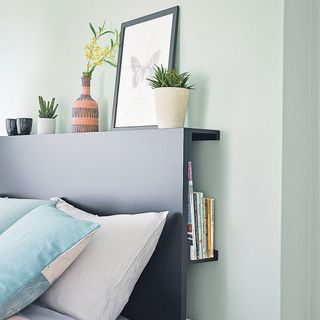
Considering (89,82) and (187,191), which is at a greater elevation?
(89,82)

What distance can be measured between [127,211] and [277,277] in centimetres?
65

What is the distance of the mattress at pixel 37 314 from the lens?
1.60 metres

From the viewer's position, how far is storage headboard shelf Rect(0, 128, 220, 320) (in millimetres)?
1826

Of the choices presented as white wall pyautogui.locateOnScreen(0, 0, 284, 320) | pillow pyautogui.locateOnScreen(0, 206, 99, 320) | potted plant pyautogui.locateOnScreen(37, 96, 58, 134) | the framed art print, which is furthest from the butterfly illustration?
pillow pyautogui.locateOnScreen(0, 206, 99, 320)

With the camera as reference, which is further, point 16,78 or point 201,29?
point 16,78

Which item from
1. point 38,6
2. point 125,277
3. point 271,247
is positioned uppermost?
point 38,6

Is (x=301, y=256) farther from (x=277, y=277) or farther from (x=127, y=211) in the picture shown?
(x=127, y=211)

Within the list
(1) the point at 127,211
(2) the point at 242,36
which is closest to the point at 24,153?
(1) the point at 127,211

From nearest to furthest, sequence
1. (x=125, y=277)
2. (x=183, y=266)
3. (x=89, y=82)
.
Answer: (x=125, y=277) → (x=183, y=266) → (x=89, y=82)

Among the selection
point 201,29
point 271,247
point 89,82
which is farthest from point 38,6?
point 271,247

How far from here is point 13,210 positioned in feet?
6.95

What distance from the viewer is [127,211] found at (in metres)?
2.03

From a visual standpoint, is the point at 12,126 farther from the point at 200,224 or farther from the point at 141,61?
the point at 200,224

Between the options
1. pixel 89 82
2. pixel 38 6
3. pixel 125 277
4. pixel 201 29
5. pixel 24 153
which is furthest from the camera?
pixel 38 6
